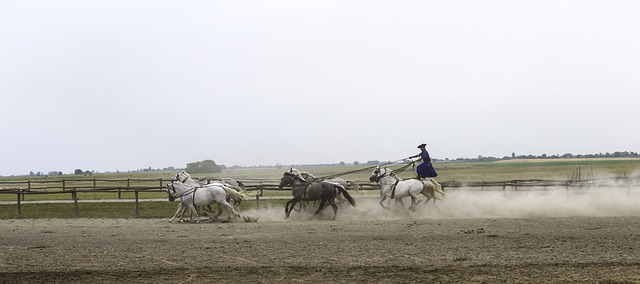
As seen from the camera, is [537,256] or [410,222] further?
[410,222]

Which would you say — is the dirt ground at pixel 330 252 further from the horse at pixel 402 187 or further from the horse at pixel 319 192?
the horse at pixel 402 187

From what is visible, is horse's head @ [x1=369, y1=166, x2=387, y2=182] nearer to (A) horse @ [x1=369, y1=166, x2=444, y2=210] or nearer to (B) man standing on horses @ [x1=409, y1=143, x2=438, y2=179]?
(A) horse @ [x1=369, y1=166, x2=444, y2=210]

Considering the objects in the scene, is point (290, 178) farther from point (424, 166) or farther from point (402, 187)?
point (424, 166)

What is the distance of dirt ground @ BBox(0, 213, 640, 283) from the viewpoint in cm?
1108

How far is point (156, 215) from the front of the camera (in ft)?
80.4

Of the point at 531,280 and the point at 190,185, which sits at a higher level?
the point at 190,185

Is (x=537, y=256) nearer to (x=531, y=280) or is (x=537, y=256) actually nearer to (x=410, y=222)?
(x=531, y=280)

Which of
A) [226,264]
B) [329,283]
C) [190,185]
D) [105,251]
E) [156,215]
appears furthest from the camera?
[156,215]

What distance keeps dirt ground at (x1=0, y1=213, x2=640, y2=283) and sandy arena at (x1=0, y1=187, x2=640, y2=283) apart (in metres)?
0.02

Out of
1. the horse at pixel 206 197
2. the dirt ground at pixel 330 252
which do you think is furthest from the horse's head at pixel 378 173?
the horse at pixel 206 197

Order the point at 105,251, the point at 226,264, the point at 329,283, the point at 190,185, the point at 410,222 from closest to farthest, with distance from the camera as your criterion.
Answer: the point at 329,283 < the point at 226,264 < the point at 105,251 < the point at 410,222 < the point at 190,185

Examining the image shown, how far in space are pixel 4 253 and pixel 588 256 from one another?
11.5m

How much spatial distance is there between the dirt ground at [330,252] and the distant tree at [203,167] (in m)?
83.5

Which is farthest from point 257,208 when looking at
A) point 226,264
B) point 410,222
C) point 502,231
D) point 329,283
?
point 329,283
